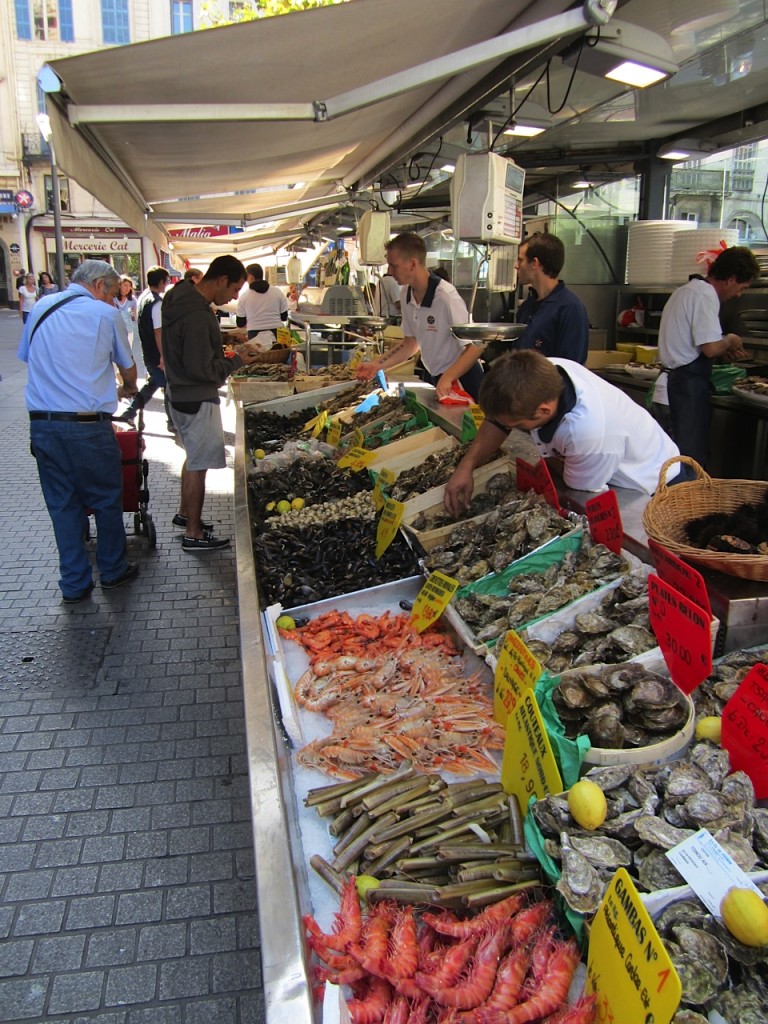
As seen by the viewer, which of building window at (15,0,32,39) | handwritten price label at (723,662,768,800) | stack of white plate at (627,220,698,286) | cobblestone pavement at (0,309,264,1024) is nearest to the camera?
handwritten price label at (723,662,768,800)

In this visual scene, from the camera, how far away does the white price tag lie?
1.28 m

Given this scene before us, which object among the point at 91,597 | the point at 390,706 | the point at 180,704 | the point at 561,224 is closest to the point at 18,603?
the point at 91,597

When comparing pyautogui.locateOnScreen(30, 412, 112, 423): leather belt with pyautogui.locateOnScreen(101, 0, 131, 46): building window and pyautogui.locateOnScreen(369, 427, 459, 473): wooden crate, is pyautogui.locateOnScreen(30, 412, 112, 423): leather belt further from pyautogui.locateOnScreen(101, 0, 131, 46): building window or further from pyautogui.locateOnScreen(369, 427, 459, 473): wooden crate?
pyautogui.locateOnScreen(101, 0, 131, 46): building window

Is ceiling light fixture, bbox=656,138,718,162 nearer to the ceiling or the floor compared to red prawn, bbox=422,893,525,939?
nearer to the ceiling

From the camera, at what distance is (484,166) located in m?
4.60

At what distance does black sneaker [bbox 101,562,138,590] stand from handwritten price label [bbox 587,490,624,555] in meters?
4.01

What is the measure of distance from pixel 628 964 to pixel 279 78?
444 centimetres

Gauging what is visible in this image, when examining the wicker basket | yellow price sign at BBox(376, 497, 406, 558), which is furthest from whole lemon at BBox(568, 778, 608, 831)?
yellow price sign at BBox(376, 497, 406, 558)

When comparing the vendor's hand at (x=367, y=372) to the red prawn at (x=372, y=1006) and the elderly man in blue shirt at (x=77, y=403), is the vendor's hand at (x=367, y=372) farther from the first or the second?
the red prawn at (x=372, y=1006)

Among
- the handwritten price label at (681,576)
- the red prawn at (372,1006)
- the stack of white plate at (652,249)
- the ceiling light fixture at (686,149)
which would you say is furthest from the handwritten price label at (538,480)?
the ceiling light fixture at (686,149)

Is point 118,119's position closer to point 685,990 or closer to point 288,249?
point 685,990

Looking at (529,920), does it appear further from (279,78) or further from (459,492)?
(279,78)

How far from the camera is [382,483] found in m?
4.22

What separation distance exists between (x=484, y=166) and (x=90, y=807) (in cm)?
414
